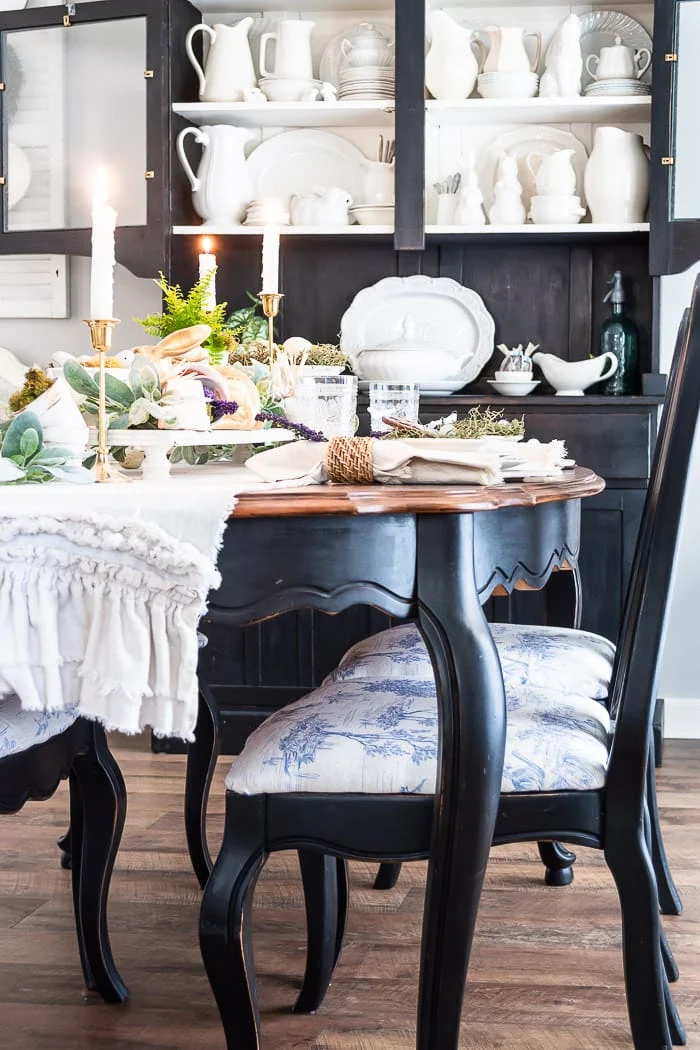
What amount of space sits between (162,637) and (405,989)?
94 cm

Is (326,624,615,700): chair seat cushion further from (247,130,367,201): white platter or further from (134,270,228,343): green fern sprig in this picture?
(247,130,367,201): white platter

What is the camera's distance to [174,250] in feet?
10.8

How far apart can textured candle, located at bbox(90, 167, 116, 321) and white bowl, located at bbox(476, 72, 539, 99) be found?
6.32 feet

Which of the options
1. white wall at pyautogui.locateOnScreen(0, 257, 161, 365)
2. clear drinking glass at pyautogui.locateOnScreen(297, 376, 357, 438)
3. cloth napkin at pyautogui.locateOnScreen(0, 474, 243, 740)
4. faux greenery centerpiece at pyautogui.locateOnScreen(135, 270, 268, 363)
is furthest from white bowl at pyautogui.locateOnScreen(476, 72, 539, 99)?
cloth napkin at pyautogui.locateOnScreen(0, 474, 243, 740)

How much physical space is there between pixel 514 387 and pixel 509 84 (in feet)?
2.62

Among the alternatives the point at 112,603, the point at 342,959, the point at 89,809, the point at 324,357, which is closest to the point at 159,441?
the point at 112,603

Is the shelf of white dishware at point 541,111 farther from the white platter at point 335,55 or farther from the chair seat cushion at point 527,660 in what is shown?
the chair seat cushion at point 527,660

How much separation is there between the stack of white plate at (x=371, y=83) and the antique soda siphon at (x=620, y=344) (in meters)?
0.79

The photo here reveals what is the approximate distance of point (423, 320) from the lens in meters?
3.40

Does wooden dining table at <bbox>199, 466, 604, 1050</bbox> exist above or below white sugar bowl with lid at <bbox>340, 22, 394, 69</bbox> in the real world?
below

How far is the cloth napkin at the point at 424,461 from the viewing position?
135 centimetres

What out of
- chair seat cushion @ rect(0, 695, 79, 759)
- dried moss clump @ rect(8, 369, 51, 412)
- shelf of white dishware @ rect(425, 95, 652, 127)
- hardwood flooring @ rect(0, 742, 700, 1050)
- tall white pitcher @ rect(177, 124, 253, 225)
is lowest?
hardwood flooring @ rect(0, 742, 700, 1050)

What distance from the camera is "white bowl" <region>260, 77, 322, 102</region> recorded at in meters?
3.25

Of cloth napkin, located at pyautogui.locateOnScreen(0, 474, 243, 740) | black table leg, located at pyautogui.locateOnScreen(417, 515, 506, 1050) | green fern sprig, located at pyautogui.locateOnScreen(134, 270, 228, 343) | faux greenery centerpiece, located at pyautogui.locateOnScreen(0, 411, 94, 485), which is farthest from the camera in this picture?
green fern sprig, located at pyautogui.locateOnScreen(134, 270, 228, 343)
